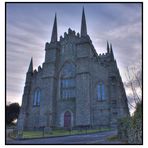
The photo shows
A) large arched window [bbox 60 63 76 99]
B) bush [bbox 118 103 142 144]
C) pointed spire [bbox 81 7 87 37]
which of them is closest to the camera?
bush [bbox 118 103 142 144]

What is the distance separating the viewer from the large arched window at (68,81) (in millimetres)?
37703

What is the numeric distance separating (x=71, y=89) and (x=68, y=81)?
179cm

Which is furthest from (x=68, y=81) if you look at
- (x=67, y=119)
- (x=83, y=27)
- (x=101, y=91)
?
(x=83, y=27)

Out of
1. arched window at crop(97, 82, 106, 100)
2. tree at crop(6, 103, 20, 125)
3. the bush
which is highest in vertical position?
arched window at crop(97, 82, 106, 100)

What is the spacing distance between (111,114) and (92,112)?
3.35m

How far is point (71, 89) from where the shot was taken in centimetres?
3781

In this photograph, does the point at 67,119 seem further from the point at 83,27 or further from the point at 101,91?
the point at 83,27

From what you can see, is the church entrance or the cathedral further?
the church entrance

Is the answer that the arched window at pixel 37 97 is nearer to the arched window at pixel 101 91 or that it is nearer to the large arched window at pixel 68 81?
the large arched window at pixel 68 81

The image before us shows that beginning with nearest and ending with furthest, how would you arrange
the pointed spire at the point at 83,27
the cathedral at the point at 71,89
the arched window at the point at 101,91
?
1. the cathedral at the point at 71,89
2. the arched window at the point at 101,91
3. the pointed spire at the point at 83,27

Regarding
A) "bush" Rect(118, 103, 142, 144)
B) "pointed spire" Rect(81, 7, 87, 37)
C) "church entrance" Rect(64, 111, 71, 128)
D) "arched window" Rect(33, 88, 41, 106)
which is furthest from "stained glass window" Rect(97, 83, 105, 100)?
"bush" Rect(118, 103, 142, 144)

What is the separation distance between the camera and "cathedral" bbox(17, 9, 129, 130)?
33.4 m

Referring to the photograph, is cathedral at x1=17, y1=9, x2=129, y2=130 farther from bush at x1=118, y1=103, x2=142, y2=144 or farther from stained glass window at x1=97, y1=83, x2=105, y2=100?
bush at x1=118, y1=103, x2=142, y2=144

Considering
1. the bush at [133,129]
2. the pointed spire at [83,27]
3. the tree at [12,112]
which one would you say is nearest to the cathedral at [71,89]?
the pointed spire at [83,27]
